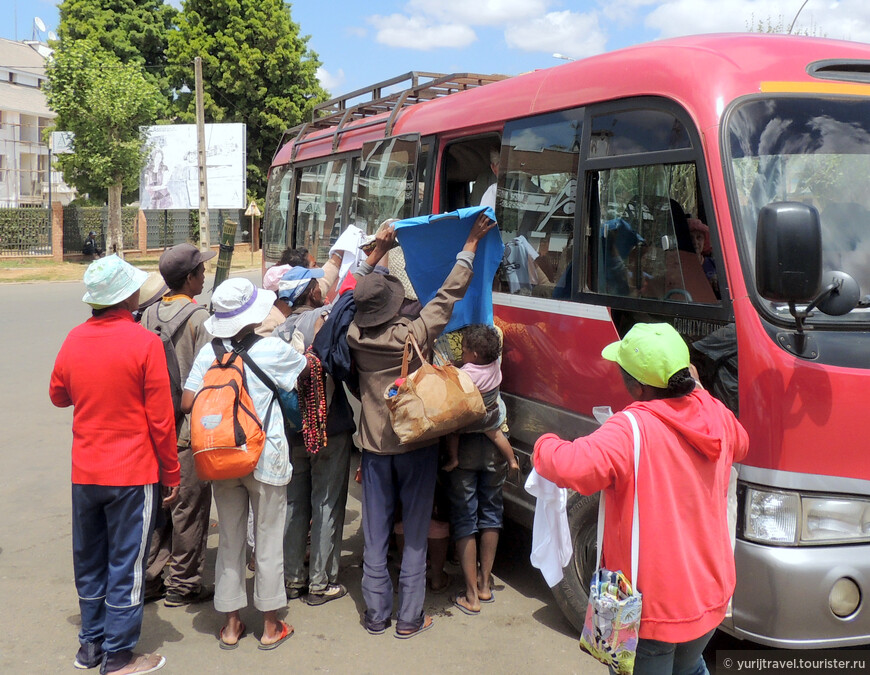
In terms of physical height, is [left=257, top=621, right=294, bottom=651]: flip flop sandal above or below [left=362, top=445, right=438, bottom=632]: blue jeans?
below

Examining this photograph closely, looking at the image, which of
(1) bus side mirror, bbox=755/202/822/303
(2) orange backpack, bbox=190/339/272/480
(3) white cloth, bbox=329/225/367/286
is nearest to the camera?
(1) bus side mirror, bbox=755/202/822/303

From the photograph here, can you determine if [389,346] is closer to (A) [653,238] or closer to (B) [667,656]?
(A) [653,238]

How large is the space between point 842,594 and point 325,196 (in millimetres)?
6130

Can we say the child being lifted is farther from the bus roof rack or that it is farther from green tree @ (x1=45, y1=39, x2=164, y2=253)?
green tree @ (x1=45, y1=39, x2=164, y2=253)

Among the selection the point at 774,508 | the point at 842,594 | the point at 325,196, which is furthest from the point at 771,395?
the point at 325,196

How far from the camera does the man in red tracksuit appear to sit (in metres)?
3.67

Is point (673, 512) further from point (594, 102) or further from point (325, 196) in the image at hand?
point (325, 196)

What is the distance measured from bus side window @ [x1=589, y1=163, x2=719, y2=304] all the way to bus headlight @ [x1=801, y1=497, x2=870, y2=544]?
881mm

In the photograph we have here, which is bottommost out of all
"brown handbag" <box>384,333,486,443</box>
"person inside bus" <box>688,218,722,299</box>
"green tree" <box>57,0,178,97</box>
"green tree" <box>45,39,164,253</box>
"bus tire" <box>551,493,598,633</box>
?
"bus tire" <box>551,493,598,633</box>

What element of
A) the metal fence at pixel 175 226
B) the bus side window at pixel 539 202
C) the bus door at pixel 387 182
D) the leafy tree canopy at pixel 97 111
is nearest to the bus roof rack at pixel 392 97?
the bus door at pixel 387 182

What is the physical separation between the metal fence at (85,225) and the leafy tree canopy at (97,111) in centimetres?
172

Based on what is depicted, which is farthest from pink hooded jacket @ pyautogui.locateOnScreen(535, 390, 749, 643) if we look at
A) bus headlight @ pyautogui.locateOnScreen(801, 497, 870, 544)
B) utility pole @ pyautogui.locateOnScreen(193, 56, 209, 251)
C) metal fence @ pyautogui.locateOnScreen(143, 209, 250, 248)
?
metal fence @ pyautogui.locateOnScreen(143, 209, 250, 248)

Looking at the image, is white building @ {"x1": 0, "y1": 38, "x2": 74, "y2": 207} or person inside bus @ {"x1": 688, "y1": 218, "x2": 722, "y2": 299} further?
white building @ {"x1": 0, "y1": 38, "x2": 74, "y2": 207}

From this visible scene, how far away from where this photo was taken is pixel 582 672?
385cm
